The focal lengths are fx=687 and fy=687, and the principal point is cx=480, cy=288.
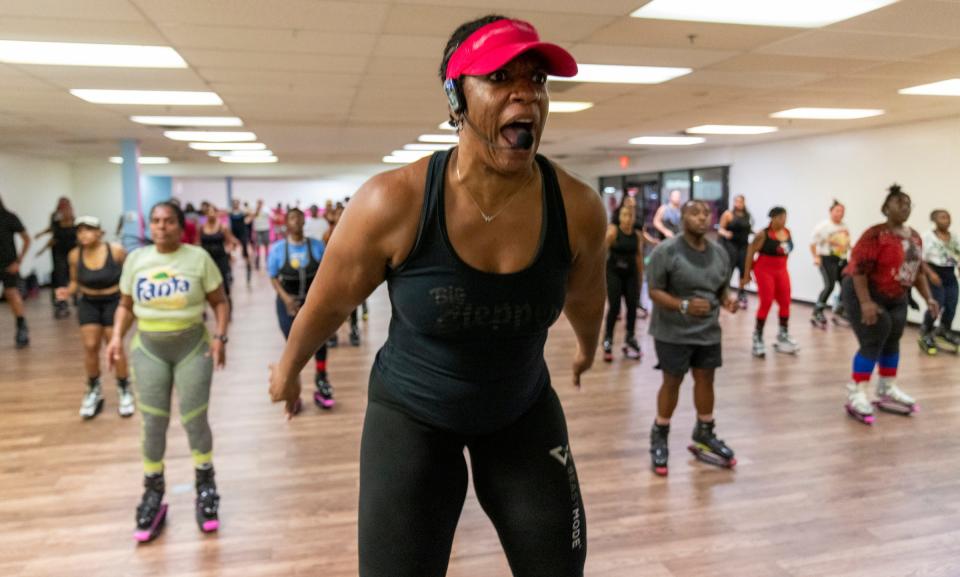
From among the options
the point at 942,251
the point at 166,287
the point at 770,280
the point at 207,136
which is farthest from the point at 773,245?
the point at 207,136

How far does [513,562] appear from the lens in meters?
1.47

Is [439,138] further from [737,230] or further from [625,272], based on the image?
[625,272]

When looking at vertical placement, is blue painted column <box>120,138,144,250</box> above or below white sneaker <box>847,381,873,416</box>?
above

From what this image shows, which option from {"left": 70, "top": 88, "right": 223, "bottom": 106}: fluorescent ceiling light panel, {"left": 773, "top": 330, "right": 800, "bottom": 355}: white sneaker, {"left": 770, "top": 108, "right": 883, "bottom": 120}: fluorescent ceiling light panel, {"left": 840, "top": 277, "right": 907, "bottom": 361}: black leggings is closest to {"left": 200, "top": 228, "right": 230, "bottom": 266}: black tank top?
{"left": 70, "top": 88, "right": 223, "bottom": 106}: fluorescent ceiling light panel

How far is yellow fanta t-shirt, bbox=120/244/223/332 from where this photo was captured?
10.3 feet

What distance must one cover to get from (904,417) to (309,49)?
4908 millimetres

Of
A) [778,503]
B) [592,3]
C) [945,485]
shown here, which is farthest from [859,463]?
[592,3]

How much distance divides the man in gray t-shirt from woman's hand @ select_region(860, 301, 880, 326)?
3.85 feet

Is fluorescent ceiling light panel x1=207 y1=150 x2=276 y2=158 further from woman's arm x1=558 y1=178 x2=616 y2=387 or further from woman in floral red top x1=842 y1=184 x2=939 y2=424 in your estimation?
woman's arm x1=558 y1=178 x2=616 y2=387

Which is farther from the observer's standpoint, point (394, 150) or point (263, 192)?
point (263, 192)

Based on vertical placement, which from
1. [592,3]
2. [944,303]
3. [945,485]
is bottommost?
[945,485]

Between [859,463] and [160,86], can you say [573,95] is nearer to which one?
[160,86]

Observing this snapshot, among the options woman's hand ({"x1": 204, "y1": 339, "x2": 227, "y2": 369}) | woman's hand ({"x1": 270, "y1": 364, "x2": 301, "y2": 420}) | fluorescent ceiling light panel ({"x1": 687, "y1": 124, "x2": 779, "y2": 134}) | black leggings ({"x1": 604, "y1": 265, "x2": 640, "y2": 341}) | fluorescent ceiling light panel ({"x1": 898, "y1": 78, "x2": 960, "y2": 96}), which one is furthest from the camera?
fluorescent ceiling light panel ({"x1": 687, "y1": 124, "x2": 779, "y2": 134})

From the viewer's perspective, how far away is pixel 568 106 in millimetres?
7629
